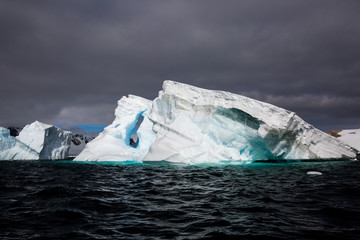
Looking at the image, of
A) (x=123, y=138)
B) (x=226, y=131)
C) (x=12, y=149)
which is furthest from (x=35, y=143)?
(x=226, y=131)

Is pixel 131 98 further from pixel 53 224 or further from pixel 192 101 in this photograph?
pixel 53 224

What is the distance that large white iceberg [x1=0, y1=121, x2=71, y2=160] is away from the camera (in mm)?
36219

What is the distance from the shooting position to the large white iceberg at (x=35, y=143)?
36219mm

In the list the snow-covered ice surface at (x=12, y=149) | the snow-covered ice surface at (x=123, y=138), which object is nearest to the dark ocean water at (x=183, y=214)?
the snow-covered ice surface at (x=123, y=138)

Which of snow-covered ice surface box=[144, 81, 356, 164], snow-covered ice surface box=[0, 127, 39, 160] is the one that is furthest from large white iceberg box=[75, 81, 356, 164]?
snow-covered ice surface box=[0, 127, 39, 160]

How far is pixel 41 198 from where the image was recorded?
6.62m

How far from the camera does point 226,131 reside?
70.6ft

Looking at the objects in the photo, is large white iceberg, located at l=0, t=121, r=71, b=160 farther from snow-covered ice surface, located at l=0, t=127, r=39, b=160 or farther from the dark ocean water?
the dark ocean water

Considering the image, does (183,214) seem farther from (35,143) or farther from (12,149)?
(12,149)

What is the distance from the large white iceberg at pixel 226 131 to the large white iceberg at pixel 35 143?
73.6ft

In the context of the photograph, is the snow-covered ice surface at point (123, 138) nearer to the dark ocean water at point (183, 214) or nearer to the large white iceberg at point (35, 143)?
the large white iceberg at point (35, 143)

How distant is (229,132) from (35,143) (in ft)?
101

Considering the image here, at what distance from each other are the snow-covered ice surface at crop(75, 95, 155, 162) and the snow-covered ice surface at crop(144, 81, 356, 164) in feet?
22.8

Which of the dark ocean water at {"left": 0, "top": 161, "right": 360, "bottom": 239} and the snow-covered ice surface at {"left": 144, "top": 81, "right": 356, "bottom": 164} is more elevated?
the snow-covered ice surface at {"left": 144, "top": 81, "right": 356, "bottom": 164}
